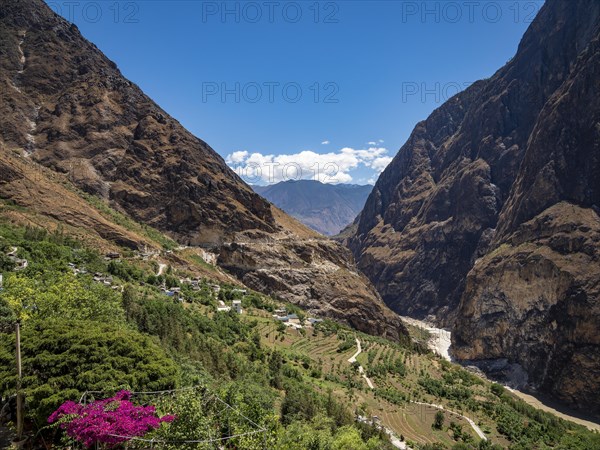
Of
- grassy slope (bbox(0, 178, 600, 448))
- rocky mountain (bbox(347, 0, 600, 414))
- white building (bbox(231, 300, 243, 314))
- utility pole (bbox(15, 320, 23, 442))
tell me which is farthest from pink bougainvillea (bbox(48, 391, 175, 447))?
rocky mountain (bbox(347, 0, 600, 414))

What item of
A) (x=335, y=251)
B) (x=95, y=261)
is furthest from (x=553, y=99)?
(x=95, y=261)

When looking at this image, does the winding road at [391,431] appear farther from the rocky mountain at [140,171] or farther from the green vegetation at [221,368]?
the rocky mountain at [140,171]

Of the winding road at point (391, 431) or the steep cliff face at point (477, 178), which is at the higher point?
the steep cliff face at point (477, 178)

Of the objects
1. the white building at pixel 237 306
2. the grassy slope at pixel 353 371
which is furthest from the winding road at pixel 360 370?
the white building at pixel 237 306

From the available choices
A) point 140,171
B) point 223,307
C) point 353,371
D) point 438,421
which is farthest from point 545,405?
point 140,171

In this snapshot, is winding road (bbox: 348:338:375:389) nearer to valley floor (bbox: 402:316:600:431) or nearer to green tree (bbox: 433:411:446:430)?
green tree (bbox: 433:411:446:430)

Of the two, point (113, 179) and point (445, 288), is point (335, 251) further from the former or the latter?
point (445, 288)

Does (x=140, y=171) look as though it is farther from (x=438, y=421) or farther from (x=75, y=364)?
(x=75, y=364)
